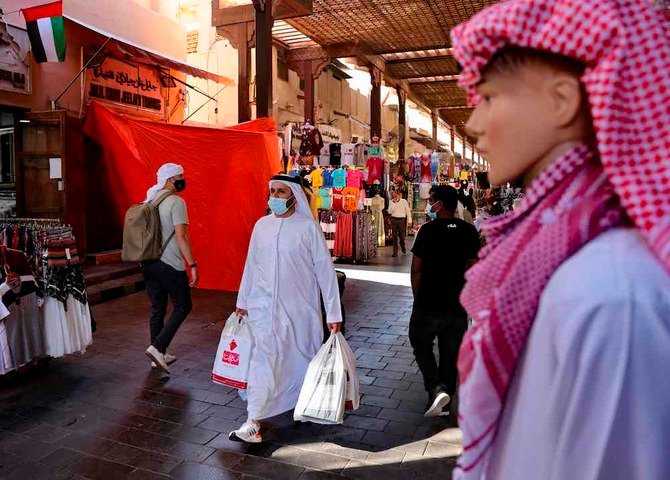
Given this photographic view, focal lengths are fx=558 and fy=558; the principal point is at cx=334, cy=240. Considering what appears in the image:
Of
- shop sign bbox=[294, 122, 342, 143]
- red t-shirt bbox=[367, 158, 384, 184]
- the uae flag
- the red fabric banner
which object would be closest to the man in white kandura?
the red fabric banner

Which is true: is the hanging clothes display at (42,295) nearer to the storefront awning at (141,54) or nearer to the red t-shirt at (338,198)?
the storefront awning at (141,54)

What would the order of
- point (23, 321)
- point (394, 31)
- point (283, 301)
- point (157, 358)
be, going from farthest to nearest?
1. point (394, 31)
2. point (157, 358)
3. point (23, 321)
4. point (283, 301)

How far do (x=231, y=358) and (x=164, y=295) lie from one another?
1.74 m

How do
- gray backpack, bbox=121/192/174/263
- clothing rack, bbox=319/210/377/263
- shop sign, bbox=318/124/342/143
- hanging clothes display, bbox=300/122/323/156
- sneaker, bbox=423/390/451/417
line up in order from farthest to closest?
shop sign, bbox=318/124/342/143 → clothing rack, bbox=319/210/377/263 → hanging clothes display, bbox=300/122/323/156 → gray backpack, bbox=121/192/174/263 → sneaker, bbox=423/390/451/417

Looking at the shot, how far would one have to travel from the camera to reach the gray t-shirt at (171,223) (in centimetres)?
509

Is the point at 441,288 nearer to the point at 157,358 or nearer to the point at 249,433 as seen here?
the point at 249,433

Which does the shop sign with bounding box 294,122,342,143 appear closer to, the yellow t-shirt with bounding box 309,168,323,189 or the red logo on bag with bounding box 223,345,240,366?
the yellow t-shirt with bounding box 309,168,323,189

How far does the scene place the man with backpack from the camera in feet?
16.4

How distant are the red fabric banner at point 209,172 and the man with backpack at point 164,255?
8.99 ft

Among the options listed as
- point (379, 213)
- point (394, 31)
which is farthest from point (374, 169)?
point (394, 31)

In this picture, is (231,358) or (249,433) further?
(231,358)

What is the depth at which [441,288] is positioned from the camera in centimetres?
416

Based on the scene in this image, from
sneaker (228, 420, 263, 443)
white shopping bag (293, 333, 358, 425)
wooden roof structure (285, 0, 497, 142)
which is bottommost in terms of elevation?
sneaker (228, 420, 263, 443)

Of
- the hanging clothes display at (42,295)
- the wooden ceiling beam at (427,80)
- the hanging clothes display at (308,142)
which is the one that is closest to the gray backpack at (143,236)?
the hanging clothes display at (42,295)
